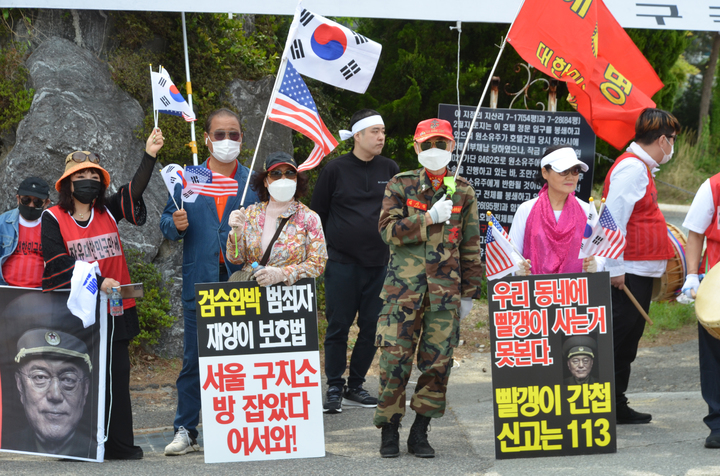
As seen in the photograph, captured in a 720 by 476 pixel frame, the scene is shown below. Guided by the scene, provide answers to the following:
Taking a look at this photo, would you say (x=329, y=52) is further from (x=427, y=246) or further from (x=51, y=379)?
(x=51, y=379)

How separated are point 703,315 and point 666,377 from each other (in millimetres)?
2795

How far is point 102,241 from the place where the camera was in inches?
187

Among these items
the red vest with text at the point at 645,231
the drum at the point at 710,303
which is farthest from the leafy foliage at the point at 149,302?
the drum at the point at 710,303

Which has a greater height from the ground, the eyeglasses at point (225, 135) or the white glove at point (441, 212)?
the eyeglasses at point (225, 135)

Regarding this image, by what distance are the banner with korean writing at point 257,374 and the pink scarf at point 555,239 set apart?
1472 mm

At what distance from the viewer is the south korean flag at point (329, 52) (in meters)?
5.14

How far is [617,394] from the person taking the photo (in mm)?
5504

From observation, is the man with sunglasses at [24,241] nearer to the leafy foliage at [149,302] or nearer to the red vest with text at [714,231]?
the leafy foliage at [149,302]

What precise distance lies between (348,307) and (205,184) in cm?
170

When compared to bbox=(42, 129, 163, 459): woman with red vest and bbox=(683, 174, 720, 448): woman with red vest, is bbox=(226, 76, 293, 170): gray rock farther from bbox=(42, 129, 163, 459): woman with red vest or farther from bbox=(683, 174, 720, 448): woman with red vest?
bbox=(683, 174, 720, 448): woman with red vest

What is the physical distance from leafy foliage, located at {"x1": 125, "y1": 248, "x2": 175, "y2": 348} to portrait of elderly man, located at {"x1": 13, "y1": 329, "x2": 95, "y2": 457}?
2511mm

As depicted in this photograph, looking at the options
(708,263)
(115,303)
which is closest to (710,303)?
(708,263)

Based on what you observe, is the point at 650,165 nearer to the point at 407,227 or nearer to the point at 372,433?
the point at 407,227

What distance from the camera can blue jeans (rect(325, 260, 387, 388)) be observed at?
232 inches
